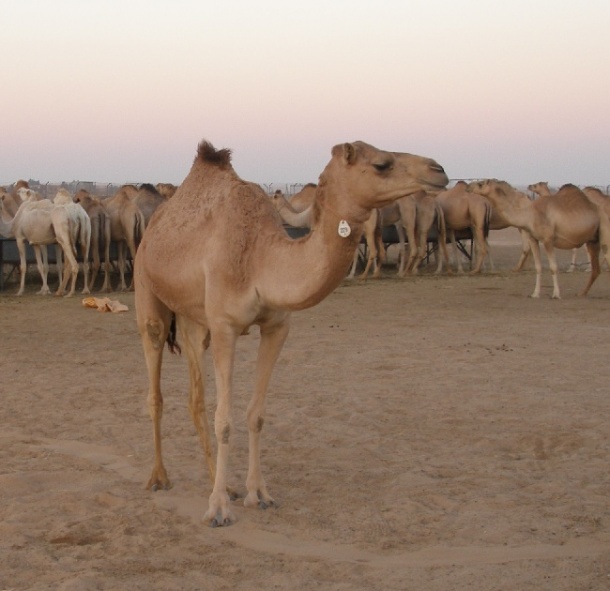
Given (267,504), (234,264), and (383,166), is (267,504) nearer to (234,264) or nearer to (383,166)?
(234,264)

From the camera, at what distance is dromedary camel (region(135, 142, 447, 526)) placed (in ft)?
17.0

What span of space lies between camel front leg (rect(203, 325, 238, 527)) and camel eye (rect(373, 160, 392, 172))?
1220 mm

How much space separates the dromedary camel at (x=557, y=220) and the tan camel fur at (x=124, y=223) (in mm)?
6961

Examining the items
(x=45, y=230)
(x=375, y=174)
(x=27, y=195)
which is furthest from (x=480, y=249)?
(x=375, y=174)

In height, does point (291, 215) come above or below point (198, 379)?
above

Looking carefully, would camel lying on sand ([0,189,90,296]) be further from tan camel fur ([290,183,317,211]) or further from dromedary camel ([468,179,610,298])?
dromedary camel ([468,179,610,298])

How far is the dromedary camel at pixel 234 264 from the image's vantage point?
5.18 meters

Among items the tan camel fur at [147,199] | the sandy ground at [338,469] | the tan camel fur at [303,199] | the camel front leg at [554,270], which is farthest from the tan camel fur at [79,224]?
the camel front leg at [554,270]

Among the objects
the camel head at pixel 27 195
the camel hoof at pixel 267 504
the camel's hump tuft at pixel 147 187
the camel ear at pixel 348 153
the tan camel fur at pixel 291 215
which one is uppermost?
the camel ear at pixel 348 153

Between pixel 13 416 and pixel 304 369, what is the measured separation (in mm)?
3166

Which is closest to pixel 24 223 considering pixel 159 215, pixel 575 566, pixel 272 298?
pixel 159 215

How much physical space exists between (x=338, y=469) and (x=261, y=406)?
36.7 inches

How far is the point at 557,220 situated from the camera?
1756 centimetres

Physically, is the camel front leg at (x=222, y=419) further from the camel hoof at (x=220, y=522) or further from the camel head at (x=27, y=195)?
the camel head at (x=27, y=195)
